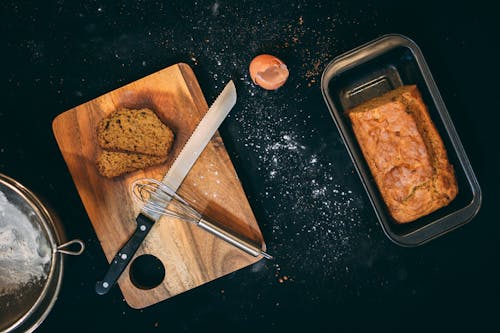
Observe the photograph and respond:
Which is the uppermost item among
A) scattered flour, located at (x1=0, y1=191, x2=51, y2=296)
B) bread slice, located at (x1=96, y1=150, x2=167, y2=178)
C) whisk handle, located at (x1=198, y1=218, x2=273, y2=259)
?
bread slice, located at (x1=96, y1=150, x2=167, y2=178)

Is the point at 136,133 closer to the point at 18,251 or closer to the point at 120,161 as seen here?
the point at 120,161

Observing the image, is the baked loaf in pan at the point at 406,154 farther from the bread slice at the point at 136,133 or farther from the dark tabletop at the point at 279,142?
the bread slice at the point at 136,133

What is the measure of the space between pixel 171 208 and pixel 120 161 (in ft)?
0.70

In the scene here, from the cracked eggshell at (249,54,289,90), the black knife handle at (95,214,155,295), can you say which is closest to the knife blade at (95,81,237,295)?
the black knife handle at (95,214,155,295)

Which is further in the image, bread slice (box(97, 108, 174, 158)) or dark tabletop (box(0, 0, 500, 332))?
dark tabletop (box(0, 0, 500, 332))

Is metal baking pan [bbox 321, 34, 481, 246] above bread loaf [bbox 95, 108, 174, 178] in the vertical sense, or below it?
below

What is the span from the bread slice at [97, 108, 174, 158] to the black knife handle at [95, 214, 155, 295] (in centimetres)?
21

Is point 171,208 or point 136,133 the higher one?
point 136,133

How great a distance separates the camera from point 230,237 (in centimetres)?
127

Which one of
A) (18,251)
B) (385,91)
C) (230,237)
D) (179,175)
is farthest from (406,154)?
(18,251)

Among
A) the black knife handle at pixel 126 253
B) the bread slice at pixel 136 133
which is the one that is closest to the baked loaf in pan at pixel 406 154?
the bread slice at pixel 136 133

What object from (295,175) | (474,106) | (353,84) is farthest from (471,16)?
(295,175)

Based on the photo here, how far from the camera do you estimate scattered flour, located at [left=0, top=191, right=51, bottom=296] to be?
4.02 ft

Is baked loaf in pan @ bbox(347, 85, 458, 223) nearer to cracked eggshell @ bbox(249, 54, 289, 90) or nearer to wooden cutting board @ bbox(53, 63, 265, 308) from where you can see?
cracked eggshell @ bbox(249, 54, 289, 90)
